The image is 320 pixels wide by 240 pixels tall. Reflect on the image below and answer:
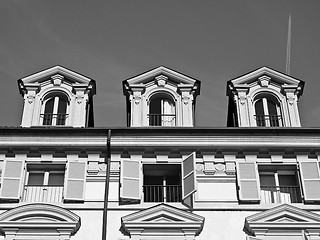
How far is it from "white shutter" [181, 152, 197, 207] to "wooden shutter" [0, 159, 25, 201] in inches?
234

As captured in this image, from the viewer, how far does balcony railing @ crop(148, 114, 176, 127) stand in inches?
965

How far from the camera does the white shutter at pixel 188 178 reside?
860 inches

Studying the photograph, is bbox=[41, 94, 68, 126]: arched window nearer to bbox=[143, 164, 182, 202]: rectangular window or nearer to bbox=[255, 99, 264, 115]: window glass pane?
bbox=[143, 164, 182, 202]: rectangular window

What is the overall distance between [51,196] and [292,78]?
11.0 meters

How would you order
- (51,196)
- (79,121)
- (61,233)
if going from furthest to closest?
(79,121) → (51,196) → (61,233)

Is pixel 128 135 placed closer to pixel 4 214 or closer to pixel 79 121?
pixel 79 121

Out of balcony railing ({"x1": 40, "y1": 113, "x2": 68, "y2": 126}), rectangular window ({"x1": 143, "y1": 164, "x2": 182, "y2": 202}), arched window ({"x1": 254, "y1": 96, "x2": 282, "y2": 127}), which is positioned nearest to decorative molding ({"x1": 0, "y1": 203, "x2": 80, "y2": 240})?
rectangular window ({"x1": 143, "y1": 164, "x2": 182, "y2": 202})

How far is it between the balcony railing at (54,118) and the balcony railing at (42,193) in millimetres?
2948

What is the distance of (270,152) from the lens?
23.2 meters

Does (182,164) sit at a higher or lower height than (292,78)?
lower

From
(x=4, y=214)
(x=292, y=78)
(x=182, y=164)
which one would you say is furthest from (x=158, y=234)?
(x=292, y=78)

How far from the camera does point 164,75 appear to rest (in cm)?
2550

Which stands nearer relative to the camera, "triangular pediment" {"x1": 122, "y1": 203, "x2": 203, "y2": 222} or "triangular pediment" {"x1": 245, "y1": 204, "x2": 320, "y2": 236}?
"triangular pediment" {"x1": 245, "y1": 204, "x2": 320, "y2": 236}

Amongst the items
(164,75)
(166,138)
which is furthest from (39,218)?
(164,75)
